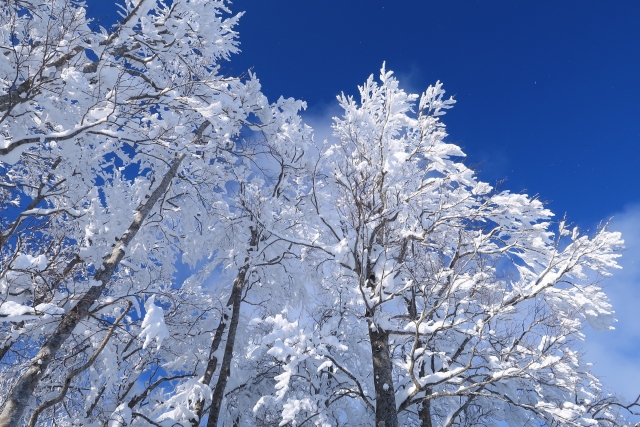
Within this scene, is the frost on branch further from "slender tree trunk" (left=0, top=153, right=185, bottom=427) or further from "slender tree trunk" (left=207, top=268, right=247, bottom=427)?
"slender tree trunk" (left=207, top=268, right=247, bottom=427)

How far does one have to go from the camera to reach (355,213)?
7.53 metres

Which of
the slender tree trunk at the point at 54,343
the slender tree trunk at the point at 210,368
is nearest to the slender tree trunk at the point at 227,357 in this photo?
the slender tree trunk at the point at 210,368

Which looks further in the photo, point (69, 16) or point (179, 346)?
point (179, 346)

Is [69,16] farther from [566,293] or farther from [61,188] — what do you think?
[566,293]

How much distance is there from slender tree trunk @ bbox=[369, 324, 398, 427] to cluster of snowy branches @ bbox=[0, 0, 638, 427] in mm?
26

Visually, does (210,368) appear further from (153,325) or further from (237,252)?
(153,325)

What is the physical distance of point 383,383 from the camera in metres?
6.19

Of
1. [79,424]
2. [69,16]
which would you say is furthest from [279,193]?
[79,424]

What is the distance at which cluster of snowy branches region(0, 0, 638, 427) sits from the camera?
5.42m

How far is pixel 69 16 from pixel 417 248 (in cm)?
805

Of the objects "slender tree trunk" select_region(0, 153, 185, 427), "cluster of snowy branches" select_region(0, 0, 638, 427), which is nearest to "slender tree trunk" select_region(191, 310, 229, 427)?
"cluster of snowy branches" select_region(0, 0, 638, 427)

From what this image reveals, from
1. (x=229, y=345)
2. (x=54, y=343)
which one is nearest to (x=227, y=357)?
(x=229, y=345)

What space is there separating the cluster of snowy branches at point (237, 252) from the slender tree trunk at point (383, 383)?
0.03 m

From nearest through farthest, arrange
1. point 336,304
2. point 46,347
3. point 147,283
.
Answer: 1. point 46,347
2. point 147,283
3. point 336,304
